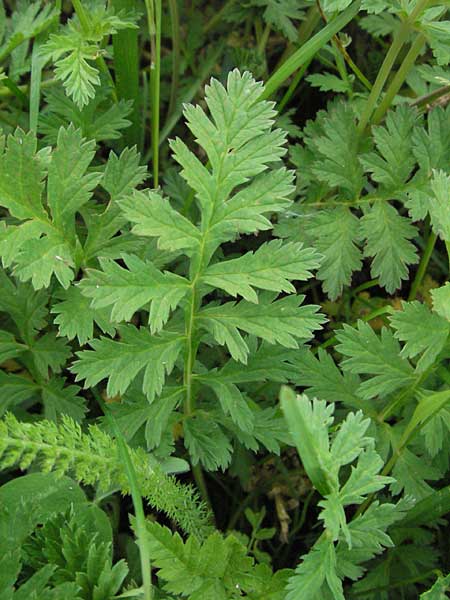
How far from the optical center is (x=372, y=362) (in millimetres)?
2027

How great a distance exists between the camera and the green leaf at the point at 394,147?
2229 mm

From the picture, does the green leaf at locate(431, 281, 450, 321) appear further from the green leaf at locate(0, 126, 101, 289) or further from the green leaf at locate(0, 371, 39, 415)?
the green leaf at locate(0, 371, 39, 415)

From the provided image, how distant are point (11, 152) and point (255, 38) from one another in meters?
1.41

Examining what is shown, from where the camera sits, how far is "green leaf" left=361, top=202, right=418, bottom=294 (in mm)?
2186

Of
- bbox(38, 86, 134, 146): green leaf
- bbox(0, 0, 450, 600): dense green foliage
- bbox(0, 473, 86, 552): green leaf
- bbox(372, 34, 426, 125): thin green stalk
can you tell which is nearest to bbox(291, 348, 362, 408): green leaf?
bbox(0, 0, 450, 600): dense green foliage

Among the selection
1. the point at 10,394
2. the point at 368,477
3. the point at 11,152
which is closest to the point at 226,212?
the point at 11,152

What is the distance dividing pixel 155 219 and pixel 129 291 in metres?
0.18

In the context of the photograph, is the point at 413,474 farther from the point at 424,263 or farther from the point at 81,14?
the point at 81,14

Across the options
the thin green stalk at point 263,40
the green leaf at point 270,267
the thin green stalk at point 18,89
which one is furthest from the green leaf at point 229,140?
the thin green stalk at point 263,40

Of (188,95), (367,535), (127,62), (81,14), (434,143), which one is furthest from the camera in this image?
(188,95)

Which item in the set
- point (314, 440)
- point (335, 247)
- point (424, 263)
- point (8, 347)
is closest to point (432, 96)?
point (424, 263)

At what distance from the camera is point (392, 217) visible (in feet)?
7.34

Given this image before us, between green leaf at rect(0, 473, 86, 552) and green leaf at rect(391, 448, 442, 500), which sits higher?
green leaf at rect(0, 473, 86, 552)

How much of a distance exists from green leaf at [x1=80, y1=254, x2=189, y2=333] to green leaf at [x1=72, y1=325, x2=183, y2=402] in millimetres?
127
